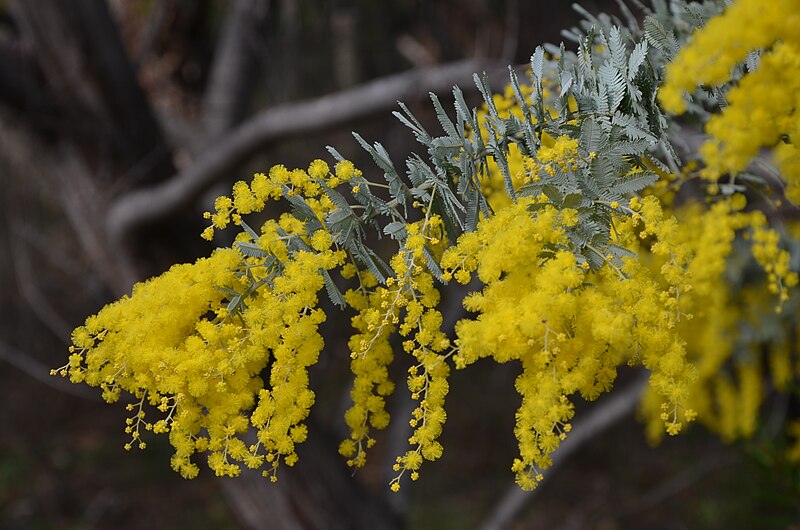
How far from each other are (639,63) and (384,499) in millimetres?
2687

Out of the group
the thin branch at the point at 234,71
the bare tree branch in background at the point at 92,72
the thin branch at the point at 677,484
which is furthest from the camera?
the thin branch at the point at 677,484

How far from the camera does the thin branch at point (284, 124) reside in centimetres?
233

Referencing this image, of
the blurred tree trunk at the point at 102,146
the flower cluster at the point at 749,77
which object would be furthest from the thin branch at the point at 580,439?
the flower cluster at the point at 749,77

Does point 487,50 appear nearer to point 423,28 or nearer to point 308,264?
point 423,28

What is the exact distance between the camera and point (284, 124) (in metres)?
2.51

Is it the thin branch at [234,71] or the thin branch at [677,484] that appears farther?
the thin branch at [677,484]

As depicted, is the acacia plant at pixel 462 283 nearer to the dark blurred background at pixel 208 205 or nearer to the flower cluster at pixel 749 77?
the flower cluster at pixel 749 77

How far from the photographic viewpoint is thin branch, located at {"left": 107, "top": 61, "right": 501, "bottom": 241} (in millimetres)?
2326

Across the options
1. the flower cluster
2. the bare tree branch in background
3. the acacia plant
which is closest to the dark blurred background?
the bare tree branch in background

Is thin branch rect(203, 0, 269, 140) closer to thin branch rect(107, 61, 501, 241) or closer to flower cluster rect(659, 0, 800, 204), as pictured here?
thin branch rect(107, 61, 501, 241)

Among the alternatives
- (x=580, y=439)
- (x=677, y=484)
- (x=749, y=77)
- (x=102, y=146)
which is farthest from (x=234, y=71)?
(x=677, y=484)

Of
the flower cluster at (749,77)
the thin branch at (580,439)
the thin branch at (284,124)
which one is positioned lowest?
the thin branch at (580,439)

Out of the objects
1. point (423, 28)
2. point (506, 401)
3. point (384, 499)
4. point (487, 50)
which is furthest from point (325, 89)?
point (506, 401)

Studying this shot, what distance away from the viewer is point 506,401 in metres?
6.34
